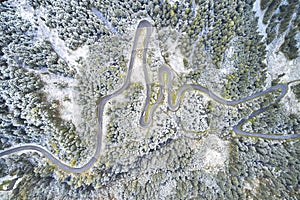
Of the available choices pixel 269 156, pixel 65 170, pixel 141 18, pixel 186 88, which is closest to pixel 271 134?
pixel 269 156

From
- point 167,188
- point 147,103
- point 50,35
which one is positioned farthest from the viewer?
point 167,188

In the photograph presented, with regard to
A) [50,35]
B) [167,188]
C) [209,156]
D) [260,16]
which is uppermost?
[50,35]

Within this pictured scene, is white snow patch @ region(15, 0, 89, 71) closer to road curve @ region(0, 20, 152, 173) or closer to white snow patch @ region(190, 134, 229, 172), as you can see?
road curve @ region(0, 20, 152, 173)

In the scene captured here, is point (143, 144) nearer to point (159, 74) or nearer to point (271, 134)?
point (159, 74)

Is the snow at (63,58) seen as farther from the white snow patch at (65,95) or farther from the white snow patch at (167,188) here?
the white snow patch at (167,188)

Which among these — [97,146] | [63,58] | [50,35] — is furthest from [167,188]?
[50,35]

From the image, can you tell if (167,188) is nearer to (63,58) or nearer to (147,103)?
(147,103)

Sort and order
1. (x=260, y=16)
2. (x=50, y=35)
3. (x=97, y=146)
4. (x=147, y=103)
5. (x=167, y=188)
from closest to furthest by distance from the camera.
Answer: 1. (x=50, y=35)
2. (x=97, y=146)
3. (x=147, y=103)
4. (x=167, y=188)
5. (x=260, y=16)

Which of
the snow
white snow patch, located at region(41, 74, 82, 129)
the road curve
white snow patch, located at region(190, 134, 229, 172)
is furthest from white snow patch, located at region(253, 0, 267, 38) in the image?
white snow patch, located at region(41, 74, 82, 129)

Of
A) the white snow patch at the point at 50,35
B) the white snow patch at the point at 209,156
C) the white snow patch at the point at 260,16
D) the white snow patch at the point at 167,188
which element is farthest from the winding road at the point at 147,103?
the white snow patch at the point at 167,188

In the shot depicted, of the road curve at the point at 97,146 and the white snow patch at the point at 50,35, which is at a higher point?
the white snow patch at the point at 50,35

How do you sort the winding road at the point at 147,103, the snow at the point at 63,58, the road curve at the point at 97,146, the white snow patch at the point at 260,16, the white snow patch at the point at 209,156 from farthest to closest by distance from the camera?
the white snow patch at the point at 209,156, the white snow patch at the point at 260,16, the snow at the point at 63,58, the winding road at the point at 147,103, the road curve at the point at 97,146
